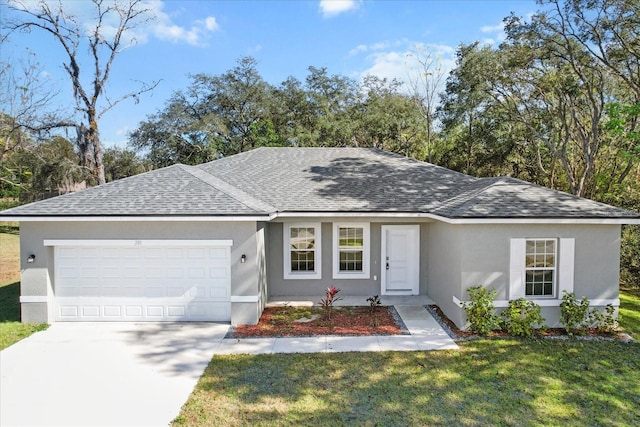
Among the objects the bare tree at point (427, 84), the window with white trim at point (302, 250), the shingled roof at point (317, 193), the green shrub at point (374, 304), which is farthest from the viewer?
the bare tree at point (427, 84)

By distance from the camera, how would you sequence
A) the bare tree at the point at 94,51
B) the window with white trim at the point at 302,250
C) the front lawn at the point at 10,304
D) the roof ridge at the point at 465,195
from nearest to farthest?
the front lawn at the point at 10,304, the roof ridge at the point at 465,195, the window with white trim at the point at 302,250, the bare tree at the point at 94,51

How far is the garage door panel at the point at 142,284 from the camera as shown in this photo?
9836mm

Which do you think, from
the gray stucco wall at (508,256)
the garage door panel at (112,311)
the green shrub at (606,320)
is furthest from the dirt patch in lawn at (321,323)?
the green shrub at (606,320)

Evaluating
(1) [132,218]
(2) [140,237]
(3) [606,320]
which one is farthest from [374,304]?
(1) [132,218]

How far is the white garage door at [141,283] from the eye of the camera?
984cm

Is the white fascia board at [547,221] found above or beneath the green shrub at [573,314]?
above

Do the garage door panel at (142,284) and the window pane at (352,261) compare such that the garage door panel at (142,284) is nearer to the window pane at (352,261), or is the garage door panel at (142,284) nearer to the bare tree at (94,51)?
the window pane at (352,261)

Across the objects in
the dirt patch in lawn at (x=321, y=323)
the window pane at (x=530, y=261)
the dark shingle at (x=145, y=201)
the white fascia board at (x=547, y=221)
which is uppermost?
the dark shingle at (x=145, y=201)

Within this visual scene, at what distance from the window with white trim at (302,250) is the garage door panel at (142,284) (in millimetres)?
2812

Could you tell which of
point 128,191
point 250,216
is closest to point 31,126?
point 128,191

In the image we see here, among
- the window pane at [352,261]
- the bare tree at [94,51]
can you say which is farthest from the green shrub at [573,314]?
the bare tree at [94,51]

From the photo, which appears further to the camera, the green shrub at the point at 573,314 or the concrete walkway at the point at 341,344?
the green shrub at the point at 573,314

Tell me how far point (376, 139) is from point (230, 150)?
12185 millimetres

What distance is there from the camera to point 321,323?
989cm
